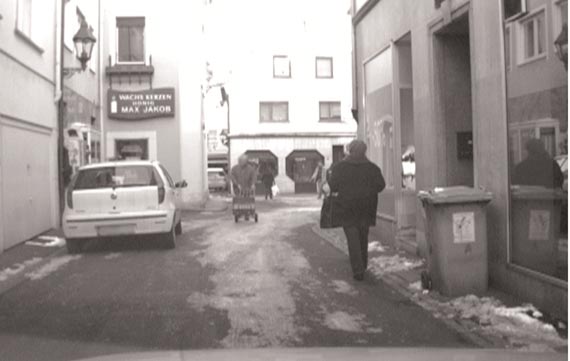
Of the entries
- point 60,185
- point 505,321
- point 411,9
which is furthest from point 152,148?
point 505,321

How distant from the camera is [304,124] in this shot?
43969 mm

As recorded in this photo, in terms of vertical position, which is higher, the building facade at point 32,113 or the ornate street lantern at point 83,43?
the ornate street lantern at point 83,43

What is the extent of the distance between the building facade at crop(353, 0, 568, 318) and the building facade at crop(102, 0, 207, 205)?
1113 cm

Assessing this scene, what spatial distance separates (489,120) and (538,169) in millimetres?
1111

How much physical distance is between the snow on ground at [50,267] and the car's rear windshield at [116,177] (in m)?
1.09

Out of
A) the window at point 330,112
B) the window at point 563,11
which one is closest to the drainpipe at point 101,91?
the window at point 563,11

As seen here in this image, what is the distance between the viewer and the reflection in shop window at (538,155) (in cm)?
634

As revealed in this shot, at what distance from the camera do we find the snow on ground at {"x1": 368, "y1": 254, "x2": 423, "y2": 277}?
8.86 meters

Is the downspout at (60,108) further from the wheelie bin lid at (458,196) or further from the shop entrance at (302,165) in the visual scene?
the shop entrance at (302,165)

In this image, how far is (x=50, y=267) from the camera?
998cm

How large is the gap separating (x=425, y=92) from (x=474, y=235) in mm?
3231

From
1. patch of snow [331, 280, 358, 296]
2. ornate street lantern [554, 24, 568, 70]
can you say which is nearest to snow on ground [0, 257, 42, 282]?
patch of snow [331, 280, 358, 296]

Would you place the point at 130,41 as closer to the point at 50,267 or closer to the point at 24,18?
the point at 24,18

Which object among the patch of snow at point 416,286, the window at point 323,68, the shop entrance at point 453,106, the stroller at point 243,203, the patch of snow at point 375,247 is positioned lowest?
the patch of snow at point 416,286
